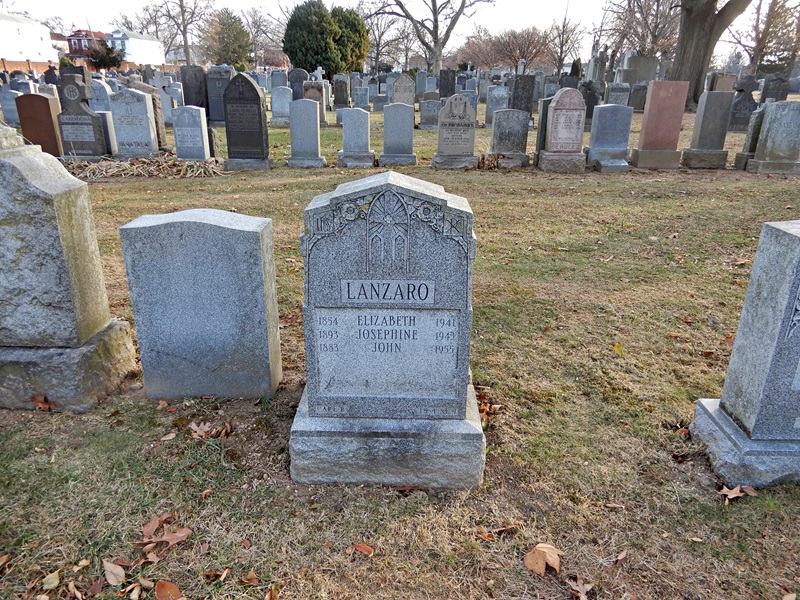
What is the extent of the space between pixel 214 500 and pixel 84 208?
7.15 feet

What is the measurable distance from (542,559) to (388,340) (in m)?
1.31

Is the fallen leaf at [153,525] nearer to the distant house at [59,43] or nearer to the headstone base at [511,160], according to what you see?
the headstone base at [511,160]

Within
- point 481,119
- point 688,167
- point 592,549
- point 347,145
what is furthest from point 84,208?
point 481,119

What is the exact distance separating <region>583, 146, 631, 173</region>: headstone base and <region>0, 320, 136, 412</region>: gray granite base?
11.2 meters

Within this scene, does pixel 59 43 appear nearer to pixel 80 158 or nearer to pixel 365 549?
pixel 80 158

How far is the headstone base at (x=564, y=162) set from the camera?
12.0 m

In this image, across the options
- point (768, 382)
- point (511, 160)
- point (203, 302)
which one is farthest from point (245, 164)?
point (768, 382)

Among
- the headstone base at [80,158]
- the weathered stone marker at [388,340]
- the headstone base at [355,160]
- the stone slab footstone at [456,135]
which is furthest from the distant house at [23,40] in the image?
the weathered stone marker at [388,340]

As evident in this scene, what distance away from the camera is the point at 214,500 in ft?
9.57

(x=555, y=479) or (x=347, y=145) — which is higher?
(x=347, y=145)

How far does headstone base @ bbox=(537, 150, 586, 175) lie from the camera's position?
12008 mm

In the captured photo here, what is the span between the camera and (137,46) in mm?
78625

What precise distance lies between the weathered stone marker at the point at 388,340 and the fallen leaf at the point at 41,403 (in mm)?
1802

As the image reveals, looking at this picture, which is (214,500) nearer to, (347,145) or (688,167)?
(347,145)
